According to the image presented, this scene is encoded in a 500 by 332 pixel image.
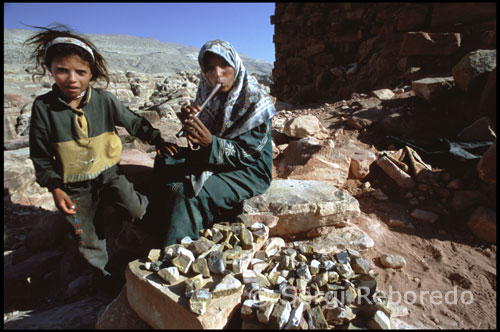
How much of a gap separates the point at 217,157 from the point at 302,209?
0.74m

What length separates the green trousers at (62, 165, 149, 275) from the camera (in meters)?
1.66

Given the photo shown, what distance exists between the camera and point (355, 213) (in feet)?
6.68

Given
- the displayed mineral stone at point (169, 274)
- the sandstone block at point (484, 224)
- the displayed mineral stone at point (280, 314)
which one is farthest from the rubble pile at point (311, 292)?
the sandstone block at point (484, 224)

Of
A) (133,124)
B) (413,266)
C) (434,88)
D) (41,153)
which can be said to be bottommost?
(413,266)

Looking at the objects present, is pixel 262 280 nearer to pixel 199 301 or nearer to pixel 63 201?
pixel 199 301

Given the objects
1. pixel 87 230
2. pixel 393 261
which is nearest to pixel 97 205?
pixel 87 230

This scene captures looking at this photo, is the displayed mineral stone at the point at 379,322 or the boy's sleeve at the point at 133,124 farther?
the boy's sleeve at the point at 133,124

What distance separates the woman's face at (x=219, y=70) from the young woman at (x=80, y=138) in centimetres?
58

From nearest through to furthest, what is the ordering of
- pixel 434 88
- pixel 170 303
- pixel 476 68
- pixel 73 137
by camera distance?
pixel 170 303
pixel 73 137
pixel 476 68
pixel 434 88

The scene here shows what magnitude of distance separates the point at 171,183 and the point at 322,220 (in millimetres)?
1140

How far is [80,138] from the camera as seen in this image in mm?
1572

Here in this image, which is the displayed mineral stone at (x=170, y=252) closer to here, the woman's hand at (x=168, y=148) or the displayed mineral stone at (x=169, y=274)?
the displayed mineral stone at (x=169, y=274)

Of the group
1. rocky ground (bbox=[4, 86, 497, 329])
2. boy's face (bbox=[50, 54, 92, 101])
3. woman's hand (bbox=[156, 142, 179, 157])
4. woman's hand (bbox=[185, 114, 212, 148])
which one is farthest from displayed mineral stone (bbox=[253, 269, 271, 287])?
boy's face (bbox=[50, 54, 92, 101])

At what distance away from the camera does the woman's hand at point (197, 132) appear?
1.60 m
